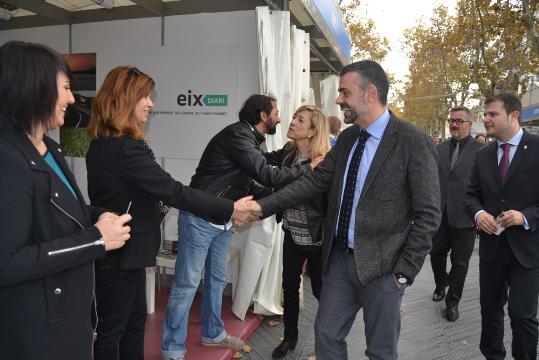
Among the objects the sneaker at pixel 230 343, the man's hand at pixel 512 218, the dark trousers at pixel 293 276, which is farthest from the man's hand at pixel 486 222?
the sneaker at pixel 230 343

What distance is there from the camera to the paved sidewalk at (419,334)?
3809 millimetres

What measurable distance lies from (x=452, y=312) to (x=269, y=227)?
2.25m

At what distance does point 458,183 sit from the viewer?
4.87 metres

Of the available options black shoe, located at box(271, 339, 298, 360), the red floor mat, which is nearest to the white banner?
the red floor mat

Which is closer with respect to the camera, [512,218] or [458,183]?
[512,218]

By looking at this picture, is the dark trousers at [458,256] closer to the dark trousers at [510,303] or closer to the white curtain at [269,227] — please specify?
the dark trousers at [510,303]

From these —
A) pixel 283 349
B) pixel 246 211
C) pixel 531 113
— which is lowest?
pixel 283 349

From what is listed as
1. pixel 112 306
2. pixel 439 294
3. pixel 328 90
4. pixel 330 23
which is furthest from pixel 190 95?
pixel 328 90

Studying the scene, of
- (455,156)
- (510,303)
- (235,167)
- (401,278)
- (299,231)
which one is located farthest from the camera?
(455,156)

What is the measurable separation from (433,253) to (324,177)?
2988 millimetres

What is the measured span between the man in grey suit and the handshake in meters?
0.54

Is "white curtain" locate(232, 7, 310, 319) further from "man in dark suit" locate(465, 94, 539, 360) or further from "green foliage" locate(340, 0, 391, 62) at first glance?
"green foliage" locate(340, 0, 391, 62)

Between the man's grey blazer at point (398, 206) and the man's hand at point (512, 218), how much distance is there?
3.01 feet

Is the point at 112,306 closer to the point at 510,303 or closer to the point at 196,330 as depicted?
the point at 196,330
